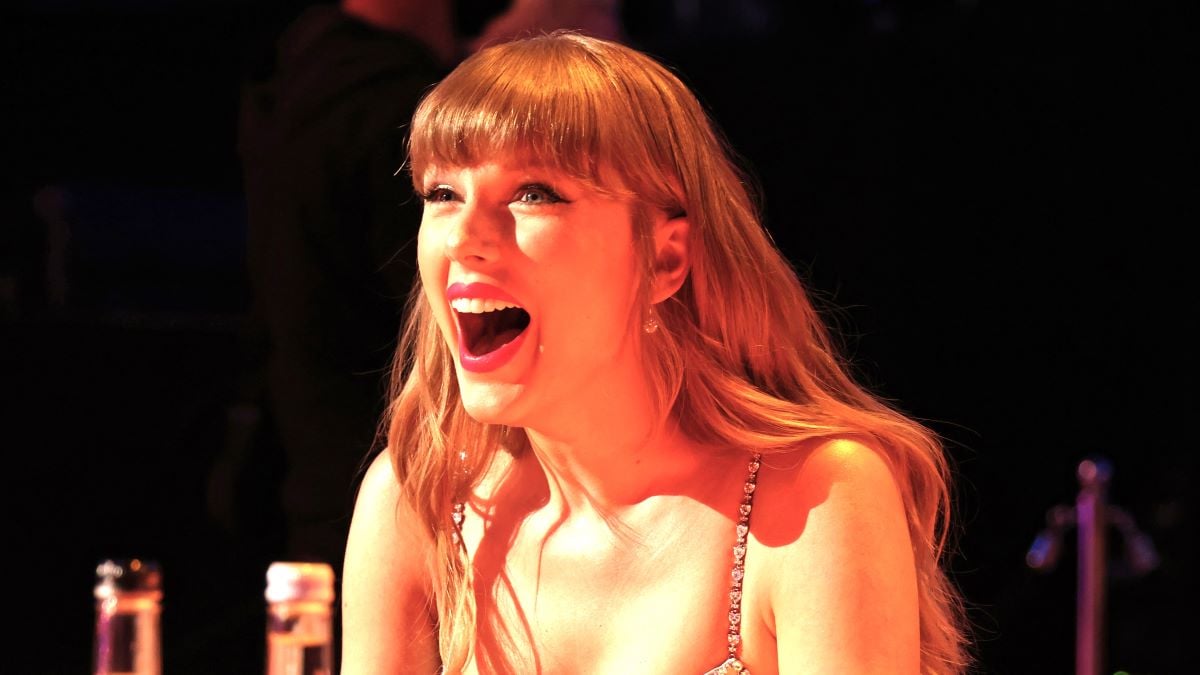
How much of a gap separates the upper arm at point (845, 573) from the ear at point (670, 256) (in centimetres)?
23

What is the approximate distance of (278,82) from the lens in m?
2.79

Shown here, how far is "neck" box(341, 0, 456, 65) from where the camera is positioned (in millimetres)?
2783

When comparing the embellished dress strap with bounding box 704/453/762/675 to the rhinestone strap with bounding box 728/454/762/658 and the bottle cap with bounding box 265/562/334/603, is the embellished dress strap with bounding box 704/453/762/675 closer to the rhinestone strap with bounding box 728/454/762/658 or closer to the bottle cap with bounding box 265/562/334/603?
the rhinestone strap with bounding box 728/454/762/658

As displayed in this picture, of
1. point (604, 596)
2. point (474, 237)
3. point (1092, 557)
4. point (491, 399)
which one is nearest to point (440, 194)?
point (474, 237)

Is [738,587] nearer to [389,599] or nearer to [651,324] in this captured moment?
[651,324]

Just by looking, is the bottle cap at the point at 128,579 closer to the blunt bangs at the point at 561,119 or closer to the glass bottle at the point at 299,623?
the glass bottle at the point at 299,623

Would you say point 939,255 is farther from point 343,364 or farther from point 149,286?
point 149,286

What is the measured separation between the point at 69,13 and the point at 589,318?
398 centimetres

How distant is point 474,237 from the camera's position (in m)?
1.56

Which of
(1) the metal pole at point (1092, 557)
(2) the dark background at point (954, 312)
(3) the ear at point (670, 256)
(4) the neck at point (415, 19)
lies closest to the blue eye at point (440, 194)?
(3) the ear at point (670, 256)

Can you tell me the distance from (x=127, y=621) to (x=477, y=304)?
474 mm

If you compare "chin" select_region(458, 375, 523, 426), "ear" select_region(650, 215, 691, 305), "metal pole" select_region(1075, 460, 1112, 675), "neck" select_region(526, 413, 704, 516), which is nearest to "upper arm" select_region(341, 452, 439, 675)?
"neck" select_region(526, 413, 704, 516)

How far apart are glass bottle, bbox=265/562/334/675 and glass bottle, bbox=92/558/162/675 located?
0.47 ft


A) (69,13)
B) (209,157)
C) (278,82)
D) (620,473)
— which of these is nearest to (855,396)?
(620,473)
